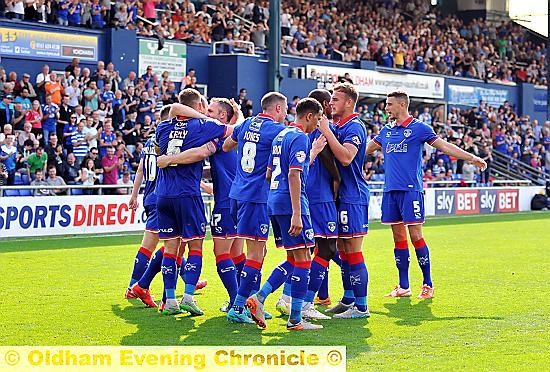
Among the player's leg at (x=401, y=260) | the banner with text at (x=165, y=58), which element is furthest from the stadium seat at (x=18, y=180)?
the player's leg at (x=401, y=260)

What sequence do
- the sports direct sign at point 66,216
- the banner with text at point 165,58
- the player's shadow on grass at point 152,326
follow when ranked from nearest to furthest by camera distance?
the player's shadow on grass at point 152,326 < the sports direct sign at point 66,216 < the banner with text at point 165,58

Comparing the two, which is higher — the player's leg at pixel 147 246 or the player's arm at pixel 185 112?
the player's arm at pixel 185 112

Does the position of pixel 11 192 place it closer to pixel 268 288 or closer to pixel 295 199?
pixel 268 288

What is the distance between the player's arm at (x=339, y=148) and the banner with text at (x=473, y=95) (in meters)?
31.0

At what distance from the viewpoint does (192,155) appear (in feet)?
32.7

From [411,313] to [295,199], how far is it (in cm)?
223

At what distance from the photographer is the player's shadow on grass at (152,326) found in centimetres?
863

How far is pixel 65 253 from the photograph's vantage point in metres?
16.7

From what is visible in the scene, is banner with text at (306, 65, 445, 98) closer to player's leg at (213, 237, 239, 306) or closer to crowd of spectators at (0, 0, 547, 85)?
crowd of spectators at (0, 0, 547, 85)

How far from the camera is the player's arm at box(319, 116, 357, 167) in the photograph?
9.90 metres

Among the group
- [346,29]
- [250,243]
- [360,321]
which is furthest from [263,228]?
[346,29]

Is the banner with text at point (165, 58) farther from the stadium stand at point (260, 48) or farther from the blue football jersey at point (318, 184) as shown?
the blue football jersey at point (318, 184)

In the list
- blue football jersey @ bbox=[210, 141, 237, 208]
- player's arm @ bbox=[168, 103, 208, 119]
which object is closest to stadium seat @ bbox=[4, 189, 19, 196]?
blue football jersey @ bbox=[210, 141, 237, 208]

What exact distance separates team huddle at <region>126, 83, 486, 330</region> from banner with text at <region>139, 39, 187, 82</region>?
55.9ft
